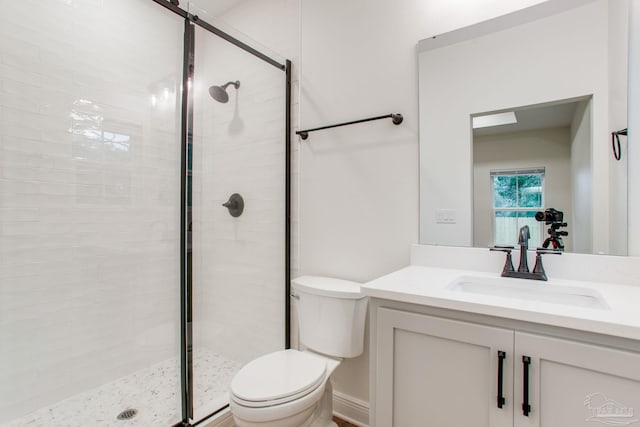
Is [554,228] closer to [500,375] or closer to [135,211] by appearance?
[500,375]

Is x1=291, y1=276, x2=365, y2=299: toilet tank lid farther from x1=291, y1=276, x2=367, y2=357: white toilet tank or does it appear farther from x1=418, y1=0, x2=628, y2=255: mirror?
x1=418, y1=0, x2=628, y2=255: mirror

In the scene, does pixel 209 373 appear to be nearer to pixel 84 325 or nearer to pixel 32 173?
pixel 84 325

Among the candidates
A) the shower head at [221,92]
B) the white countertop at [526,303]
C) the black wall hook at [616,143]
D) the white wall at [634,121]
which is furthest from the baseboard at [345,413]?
the shower head at [221,92]

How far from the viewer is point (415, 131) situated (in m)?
1.57

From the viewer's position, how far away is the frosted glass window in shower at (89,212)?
159 centimetres

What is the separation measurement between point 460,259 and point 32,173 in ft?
7.06

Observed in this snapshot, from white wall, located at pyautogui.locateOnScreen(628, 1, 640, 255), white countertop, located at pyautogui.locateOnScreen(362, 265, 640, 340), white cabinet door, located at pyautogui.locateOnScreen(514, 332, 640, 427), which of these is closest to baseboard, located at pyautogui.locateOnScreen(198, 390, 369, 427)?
white countertop, located at pyautogui.locateOnScreen(362, 265, 640, 340)

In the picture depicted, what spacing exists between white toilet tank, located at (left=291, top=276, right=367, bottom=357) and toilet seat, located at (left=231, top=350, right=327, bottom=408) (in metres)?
0.10

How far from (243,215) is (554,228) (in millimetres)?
1659

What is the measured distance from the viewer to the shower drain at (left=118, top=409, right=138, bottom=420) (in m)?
1.66

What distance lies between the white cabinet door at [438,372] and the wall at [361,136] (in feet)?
1.93
